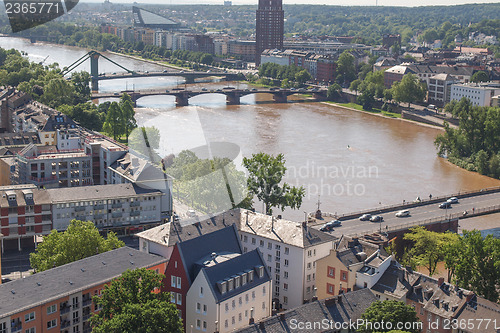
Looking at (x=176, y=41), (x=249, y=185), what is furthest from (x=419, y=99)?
(x=176, y=41)

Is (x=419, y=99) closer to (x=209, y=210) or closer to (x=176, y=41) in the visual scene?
(x=209, y=210)

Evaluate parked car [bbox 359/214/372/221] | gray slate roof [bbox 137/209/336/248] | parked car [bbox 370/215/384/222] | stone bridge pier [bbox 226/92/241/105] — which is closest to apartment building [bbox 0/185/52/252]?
gray slate roof [bbox 137/209/336/248]

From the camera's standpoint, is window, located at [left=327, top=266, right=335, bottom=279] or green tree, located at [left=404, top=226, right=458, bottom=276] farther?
green tree, located at [left=404, top=226, right=458, bottom=276]

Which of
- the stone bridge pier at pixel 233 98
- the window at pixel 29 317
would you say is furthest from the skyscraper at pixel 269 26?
the window at pixel 29 317

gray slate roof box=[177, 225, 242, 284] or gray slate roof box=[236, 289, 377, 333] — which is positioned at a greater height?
gray slate roof box=[177, 225, 242, 284]

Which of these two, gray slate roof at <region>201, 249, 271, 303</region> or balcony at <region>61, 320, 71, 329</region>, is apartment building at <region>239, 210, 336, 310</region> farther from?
balcony at <region>61, 320, 71, 329</region>

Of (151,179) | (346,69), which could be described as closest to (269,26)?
(346,69)

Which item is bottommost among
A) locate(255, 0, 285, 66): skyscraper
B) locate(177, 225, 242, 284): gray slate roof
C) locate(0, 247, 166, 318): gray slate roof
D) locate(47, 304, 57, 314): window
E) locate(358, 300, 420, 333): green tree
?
locate(47, 304, 57, 314): window
